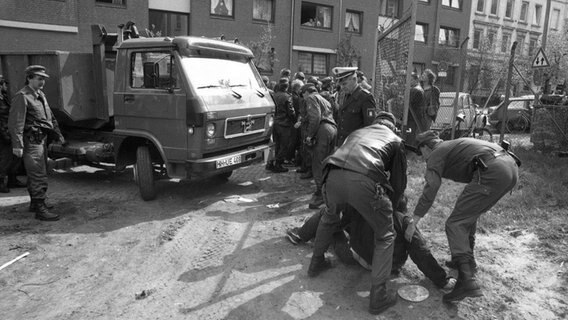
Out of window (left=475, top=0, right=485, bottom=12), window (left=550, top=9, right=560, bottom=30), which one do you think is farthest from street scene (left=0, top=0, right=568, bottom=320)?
window (left=550, top=9, right=560, bottom=30)

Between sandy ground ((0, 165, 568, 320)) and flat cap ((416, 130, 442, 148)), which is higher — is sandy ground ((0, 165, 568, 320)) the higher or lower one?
the lower one

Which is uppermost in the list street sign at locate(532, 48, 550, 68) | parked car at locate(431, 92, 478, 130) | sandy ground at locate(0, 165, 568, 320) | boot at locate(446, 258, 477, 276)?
street sign at locate(532, 48, 550, 68)

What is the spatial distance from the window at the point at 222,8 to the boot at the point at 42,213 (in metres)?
18.4

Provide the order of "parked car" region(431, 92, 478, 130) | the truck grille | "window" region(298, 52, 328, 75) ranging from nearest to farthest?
the truck grille → "parked car" region(431, 92, 478, 130) → "window" region(298, 52, 328, 75)

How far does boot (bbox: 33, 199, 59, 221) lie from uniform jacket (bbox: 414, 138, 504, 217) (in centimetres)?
482

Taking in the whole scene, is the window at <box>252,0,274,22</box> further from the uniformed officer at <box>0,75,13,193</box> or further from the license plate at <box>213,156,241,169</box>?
the license plate at <box>213,156,241,169</box>

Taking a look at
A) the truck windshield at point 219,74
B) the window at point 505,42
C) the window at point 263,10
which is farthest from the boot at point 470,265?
the window at point 505,42

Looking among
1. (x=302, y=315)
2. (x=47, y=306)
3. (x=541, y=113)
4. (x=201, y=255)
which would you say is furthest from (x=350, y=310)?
(x=541, y=113)

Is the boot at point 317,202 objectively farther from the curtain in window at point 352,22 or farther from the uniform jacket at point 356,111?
the curtain in window at point 352,22

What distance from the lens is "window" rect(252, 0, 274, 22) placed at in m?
24.2

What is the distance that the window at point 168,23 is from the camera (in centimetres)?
2097

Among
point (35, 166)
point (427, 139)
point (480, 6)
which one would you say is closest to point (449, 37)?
point (480, 6)

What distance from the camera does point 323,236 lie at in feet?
13.5

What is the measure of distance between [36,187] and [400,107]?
669 centimetres
